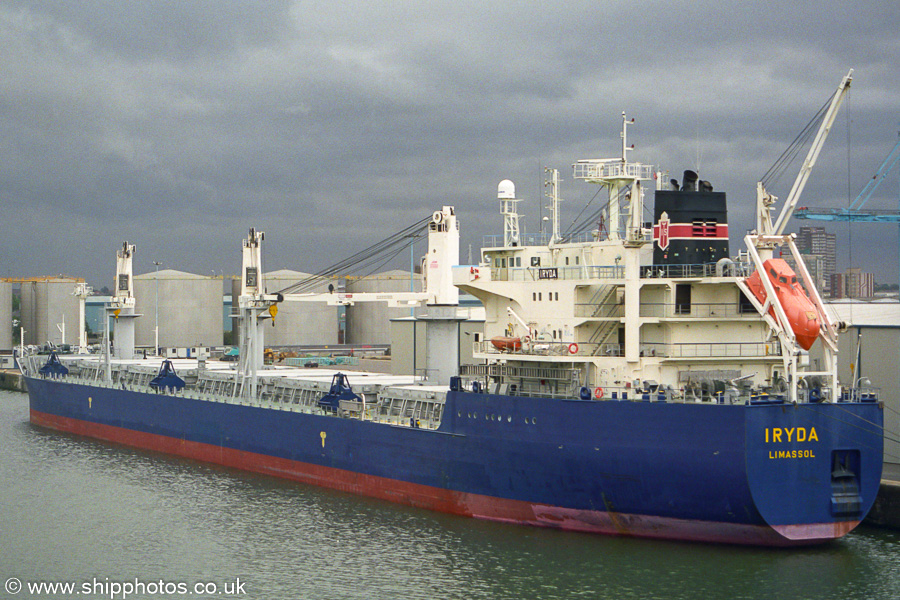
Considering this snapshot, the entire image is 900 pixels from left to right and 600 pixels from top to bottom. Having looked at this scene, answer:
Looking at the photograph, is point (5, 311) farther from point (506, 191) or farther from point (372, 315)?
point (506, 191)

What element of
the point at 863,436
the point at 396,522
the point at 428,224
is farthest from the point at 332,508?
the point at 863,436

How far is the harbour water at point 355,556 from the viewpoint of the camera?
2084 centimetres

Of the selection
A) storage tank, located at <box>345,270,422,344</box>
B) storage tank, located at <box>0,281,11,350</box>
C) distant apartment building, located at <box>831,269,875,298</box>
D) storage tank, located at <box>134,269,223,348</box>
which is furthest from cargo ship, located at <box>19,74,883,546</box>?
storage tank, located at <box>0,281,11,350</box>

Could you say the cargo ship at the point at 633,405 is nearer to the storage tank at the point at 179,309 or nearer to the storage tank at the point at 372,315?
the storage tank at the point at 179,309

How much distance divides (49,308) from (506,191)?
206 feet

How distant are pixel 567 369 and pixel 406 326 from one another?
24.6 metres

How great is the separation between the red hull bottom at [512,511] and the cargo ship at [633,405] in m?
0.05

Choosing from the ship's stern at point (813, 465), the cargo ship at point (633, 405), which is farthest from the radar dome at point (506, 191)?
the ship's stern at point (813, 465)

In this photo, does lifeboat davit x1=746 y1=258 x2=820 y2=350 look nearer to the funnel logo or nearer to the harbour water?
the funnel logo

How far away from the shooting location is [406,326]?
1950 inches

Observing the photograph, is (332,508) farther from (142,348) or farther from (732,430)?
(142,348)

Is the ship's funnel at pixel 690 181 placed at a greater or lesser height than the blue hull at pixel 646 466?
greater

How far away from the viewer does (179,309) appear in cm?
7806

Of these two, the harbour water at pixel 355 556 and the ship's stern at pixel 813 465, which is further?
the ship's stern at pixel 813 465
